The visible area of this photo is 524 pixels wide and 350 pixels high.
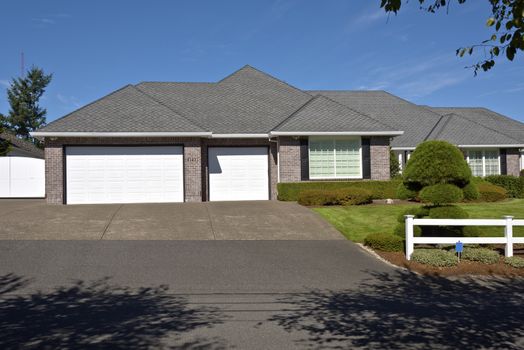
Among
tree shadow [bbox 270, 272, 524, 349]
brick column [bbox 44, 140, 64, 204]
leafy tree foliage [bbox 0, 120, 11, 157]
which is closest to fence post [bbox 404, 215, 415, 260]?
tree shadow [bbox 270, 272, 524, 349]

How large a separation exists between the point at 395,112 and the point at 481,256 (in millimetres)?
21379

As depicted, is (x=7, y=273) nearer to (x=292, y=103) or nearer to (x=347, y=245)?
(x=347, y=245)

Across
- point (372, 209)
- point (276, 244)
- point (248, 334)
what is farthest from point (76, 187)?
point (248, 334)

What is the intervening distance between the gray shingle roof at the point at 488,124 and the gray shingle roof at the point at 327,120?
7.60 m

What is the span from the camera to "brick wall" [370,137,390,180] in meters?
21.9

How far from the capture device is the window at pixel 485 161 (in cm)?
2609

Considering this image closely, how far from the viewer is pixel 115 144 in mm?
20438

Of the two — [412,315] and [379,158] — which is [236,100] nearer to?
[379,158]

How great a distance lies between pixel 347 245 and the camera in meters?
13.0

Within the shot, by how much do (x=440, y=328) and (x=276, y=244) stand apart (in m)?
6.88

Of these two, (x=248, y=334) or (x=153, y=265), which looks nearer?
(x=248, y=334)

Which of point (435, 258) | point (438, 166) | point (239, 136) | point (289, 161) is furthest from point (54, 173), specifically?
point (435, 258)

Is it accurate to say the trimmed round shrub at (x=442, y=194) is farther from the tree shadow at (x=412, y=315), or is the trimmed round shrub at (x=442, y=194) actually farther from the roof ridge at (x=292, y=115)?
the roof ridge at (x=292, y=115)

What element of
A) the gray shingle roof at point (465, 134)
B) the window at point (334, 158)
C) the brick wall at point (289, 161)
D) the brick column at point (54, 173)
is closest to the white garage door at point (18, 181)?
the brick column at point (54, 173)
